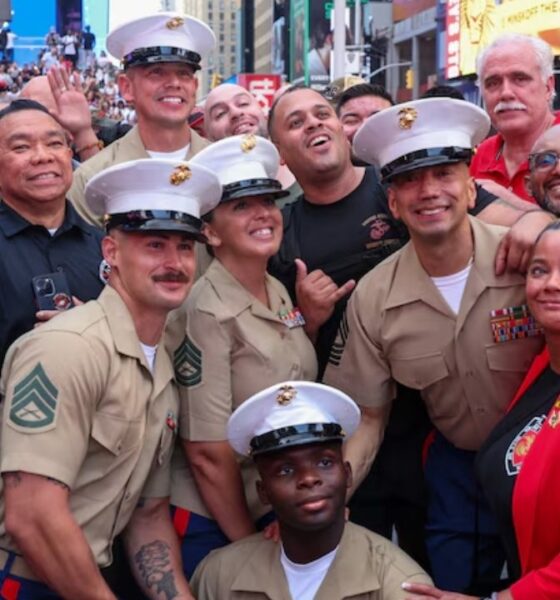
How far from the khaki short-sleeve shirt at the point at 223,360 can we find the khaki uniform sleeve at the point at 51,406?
26.8 inches

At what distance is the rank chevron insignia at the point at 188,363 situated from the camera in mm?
4301

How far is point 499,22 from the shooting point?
32.7 m

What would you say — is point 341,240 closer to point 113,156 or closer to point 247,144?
point 247,144

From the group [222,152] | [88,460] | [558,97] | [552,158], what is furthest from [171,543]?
[558,97]

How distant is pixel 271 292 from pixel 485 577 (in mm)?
1500

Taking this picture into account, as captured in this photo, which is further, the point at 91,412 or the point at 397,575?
the point at 397,575

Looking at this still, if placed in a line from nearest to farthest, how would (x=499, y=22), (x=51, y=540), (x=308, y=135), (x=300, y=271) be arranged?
(x=51, y=540) < (x=300, y=271) < (x=308, y=135) < (x=499, y=22)

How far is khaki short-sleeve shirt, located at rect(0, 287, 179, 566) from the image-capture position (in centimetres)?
360

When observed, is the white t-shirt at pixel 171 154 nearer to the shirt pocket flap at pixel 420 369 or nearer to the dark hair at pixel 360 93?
the dark hair at pixel 360 93

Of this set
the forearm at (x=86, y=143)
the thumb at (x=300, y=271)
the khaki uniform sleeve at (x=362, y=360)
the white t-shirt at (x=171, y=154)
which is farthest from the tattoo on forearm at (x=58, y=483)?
the forearm at (x=86, y=143)

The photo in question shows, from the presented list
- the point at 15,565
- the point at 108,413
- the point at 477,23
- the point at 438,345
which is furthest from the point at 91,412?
the point at 477,23

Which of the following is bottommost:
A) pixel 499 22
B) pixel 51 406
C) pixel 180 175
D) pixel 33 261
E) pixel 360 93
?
pixel 51 406

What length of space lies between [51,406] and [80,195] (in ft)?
6.82

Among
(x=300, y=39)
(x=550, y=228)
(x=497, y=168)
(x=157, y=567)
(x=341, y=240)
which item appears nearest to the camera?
(x=550, y=228)
